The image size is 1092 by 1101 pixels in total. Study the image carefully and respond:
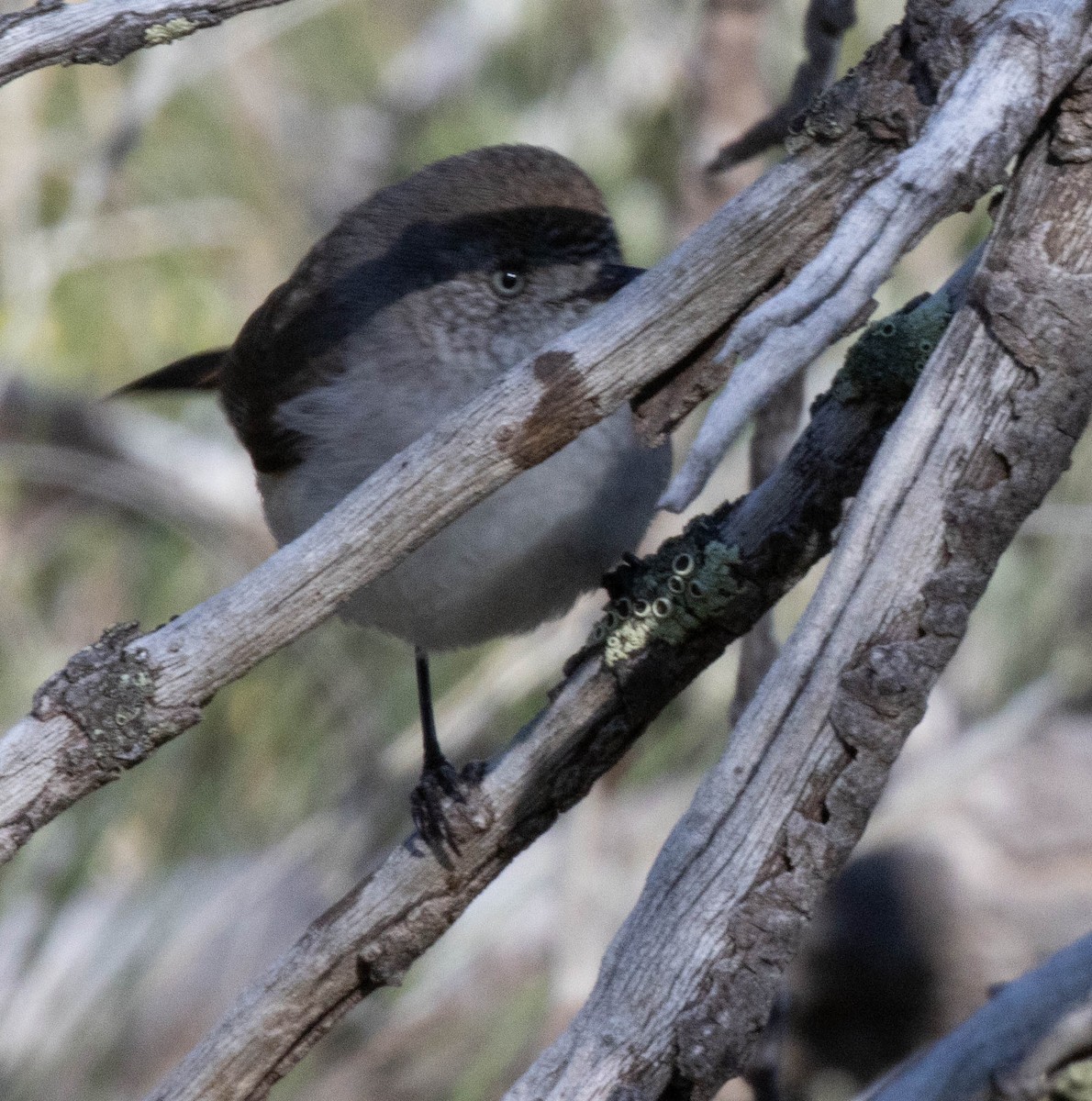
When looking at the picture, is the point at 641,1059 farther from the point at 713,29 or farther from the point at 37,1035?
the point at 713,29

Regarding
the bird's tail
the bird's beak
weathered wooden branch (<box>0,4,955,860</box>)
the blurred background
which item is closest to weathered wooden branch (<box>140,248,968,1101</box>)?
weathered wooden branch (<box>0,4,955,860</box>)

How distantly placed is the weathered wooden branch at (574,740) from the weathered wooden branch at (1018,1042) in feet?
1.83

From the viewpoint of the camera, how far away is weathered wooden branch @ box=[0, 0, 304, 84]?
1.49 meters

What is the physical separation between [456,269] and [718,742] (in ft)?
6.54

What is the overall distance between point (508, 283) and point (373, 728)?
167 cm

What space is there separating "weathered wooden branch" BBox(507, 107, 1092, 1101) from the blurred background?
2223 mm

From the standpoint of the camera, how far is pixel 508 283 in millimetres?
2777

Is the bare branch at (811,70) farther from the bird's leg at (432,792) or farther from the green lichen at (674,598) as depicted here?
the bird's leg at (432,792)

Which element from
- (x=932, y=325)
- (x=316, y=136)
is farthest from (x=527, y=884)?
(x=316, y=136)

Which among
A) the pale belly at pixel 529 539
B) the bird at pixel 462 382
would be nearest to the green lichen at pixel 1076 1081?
the bird at pixel 462 382

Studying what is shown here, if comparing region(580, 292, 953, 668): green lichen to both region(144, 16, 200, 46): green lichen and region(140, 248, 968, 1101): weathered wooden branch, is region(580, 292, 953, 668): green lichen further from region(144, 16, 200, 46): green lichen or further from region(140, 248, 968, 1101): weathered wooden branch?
region(144, 16, 200, 46): green lichen

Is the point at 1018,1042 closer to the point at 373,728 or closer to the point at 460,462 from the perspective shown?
the point at 460,462

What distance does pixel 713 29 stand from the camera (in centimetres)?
387

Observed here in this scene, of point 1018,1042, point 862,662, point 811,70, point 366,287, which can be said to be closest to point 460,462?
point 862,662
